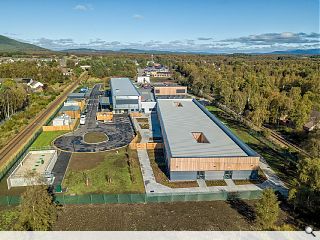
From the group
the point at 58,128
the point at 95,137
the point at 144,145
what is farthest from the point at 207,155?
the point at 58,128

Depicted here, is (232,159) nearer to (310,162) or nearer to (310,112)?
(310,162)

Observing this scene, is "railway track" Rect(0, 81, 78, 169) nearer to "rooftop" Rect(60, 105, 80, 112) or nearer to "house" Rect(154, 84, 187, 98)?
"rooftop" Rect(60, 105, 80, 112)

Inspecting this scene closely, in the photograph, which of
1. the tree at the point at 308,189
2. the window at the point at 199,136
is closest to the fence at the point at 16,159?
the window at the point at 199,136

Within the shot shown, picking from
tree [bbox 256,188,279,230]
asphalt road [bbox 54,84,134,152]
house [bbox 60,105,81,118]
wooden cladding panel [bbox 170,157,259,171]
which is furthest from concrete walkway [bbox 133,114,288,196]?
house [bbox 60,105,81,118]

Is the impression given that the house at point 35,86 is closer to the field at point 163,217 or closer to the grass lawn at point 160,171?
the grass lawn at point 160,171

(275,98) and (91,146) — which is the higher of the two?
Result: (275,98)

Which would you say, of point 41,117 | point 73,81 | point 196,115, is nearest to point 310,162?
point 196,115
